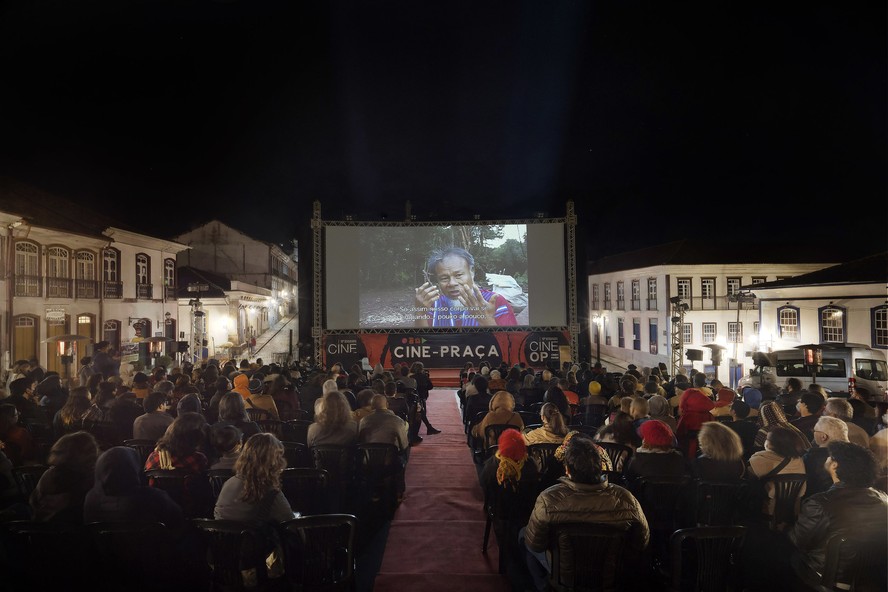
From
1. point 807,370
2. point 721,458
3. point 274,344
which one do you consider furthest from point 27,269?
point 807,370

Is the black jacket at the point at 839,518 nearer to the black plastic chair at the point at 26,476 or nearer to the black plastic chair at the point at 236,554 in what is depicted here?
the black plastic chair at the point at 236,554

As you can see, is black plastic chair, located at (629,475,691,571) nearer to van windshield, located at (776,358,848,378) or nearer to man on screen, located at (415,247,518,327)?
man on screen, located at (415,247,518,327)

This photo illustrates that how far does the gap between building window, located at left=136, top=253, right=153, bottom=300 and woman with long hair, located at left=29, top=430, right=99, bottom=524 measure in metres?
18.0

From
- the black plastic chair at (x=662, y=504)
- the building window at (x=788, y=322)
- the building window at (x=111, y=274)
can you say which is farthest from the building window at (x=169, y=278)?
the building window at (x=788, y=322)

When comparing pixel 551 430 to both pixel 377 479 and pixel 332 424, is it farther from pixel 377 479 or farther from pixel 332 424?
pixel 332 424

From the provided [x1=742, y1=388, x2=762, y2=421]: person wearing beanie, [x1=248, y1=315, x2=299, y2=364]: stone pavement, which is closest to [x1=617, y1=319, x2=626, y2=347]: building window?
[x1=248, y1=315, x2=299, y2=364]: stone pavement

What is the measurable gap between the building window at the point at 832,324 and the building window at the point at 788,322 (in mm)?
897

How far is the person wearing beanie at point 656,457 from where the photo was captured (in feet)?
10.8

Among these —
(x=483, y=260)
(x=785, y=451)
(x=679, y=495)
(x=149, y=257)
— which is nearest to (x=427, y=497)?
(x=679, y=495)

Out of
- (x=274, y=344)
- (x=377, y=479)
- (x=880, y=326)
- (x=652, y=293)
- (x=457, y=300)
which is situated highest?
(x=652, y=293)

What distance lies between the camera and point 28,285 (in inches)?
537

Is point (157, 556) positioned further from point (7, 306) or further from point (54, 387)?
point (7, 306)

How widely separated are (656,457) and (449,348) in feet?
43.6

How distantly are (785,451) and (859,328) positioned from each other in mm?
15774
